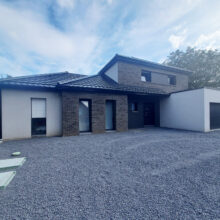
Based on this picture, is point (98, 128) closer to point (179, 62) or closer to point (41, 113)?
point (41, 113)

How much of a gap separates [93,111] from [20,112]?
4.24 m

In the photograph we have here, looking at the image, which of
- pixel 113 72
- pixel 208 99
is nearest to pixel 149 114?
pixel 208 99

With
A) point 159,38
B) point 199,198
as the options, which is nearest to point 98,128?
point 199,198

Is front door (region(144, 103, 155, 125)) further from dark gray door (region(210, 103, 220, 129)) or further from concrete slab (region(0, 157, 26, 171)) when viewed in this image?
concrete slab (region(0, 157, 26, 171))

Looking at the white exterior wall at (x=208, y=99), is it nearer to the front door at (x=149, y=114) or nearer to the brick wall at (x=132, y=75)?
the brick wall at (x=132, y=75)

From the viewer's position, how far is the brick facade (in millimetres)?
6988

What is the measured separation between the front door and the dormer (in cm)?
196

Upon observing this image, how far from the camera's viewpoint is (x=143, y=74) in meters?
10.8

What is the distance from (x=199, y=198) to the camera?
183 centimetres

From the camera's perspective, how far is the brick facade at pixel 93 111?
699 cm

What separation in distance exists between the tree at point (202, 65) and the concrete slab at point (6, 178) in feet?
75.5

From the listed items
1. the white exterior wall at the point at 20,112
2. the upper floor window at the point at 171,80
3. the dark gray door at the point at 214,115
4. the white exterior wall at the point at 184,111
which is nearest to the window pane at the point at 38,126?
the white exterior wall at the point at 20,112

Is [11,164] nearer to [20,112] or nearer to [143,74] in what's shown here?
[20,112]

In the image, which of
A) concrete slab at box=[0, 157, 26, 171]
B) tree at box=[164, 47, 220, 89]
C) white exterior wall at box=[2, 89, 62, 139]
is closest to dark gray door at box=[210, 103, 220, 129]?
white exterior wall at box=[2, 89, 62, 139]
